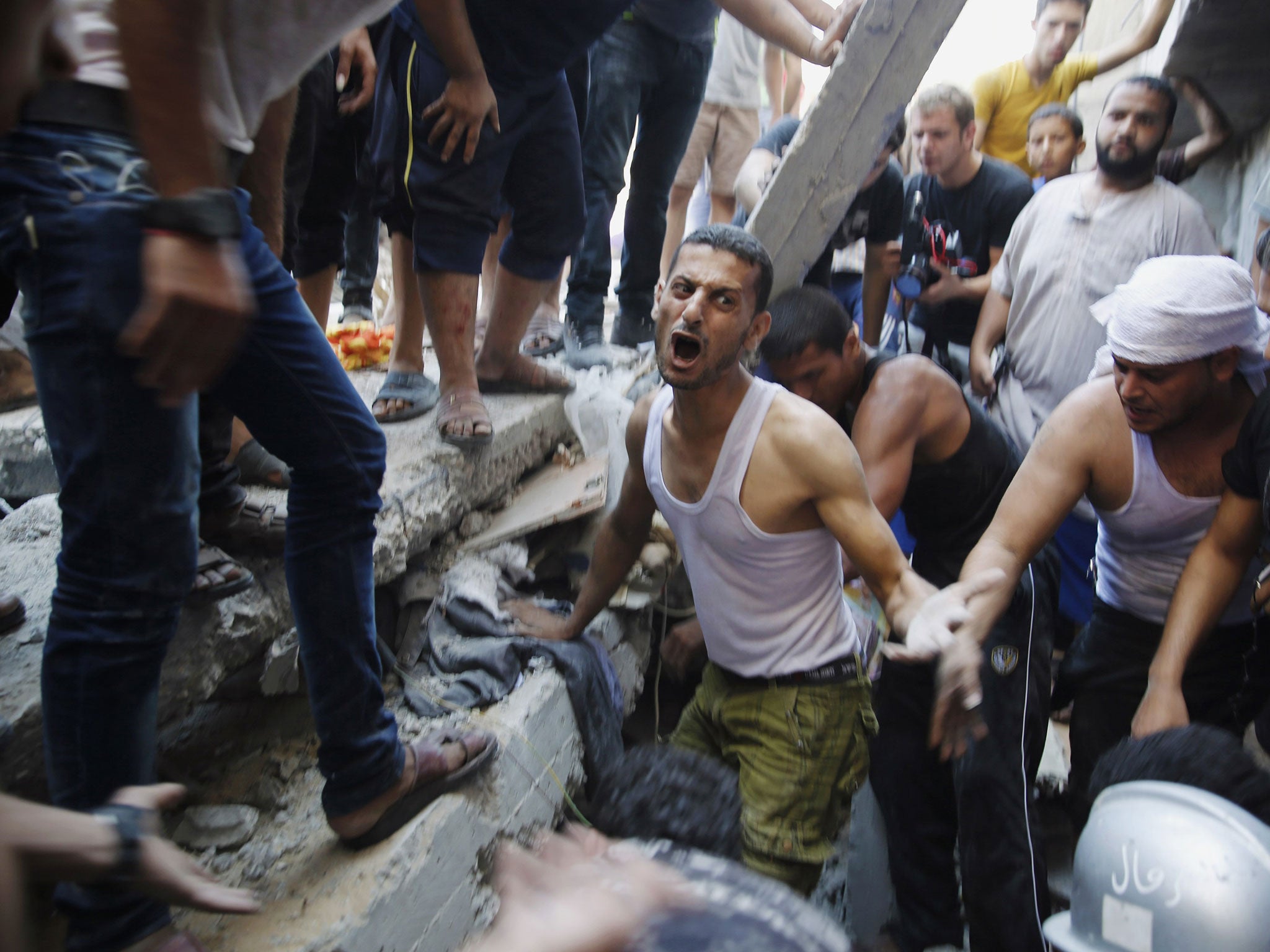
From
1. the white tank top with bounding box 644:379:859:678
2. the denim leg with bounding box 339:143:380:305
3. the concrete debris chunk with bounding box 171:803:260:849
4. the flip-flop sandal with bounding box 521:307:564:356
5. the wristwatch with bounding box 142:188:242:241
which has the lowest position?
the concrete debris chunk with bounding box 171:803:260:849

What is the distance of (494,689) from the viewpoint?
2.61 meters

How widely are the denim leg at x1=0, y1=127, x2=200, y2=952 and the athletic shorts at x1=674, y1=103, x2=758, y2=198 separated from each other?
416 cm

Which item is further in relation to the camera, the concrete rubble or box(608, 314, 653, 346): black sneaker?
box(608, 314, 653, 346): black sneaker

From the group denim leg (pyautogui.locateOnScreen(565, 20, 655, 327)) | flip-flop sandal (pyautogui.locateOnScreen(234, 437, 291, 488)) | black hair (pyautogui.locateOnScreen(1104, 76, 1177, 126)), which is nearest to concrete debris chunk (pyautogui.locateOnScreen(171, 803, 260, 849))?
flip-flop sandal (pyautogui.locateOnScreen(234, 437, 291, 488))

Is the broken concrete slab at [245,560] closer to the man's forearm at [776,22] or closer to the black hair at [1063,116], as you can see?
→ the man's forearm at [776,22]

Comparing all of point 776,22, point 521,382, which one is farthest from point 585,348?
point 776,22

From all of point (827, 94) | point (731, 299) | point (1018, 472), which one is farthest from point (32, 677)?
point (827, 94)

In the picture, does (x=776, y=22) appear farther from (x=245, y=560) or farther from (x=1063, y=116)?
(x=1063, y=116)

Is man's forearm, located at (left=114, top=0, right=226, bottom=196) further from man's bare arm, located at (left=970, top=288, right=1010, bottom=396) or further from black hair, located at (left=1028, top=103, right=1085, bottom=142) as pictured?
black hair, located at (left=1028, top=103, right=1085, bottom=142)

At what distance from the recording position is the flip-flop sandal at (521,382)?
3531 mm

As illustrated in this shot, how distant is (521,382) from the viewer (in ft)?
11.7

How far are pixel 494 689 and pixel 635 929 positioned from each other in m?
1.78

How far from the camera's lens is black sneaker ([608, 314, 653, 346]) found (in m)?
4.56

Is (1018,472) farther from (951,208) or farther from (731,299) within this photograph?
(951,208)
